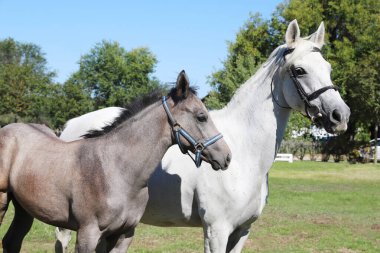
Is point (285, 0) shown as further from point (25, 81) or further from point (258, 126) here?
point (258, 126)

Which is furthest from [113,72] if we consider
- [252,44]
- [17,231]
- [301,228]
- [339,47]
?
[17,231]

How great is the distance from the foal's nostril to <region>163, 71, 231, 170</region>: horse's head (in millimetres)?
954

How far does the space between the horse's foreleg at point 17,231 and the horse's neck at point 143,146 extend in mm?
1518

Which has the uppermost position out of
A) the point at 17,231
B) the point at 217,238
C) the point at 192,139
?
the point at 192,139

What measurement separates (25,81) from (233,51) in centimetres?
2779

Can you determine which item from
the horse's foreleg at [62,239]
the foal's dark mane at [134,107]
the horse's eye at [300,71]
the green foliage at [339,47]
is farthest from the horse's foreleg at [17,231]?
the green foliage at [339,47]

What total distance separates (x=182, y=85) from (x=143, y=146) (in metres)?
0.63

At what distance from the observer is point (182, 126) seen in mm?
4418

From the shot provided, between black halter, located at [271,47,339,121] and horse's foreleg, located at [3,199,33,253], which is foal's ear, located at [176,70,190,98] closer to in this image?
black halter, located at [271,47,339,121]

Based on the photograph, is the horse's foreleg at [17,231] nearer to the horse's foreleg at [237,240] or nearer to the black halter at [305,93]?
the horse's foreleg at [237,240]

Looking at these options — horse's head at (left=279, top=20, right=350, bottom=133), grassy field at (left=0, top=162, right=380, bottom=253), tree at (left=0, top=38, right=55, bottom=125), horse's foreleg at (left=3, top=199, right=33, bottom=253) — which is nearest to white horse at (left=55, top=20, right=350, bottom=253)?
horse's head at (left=279, top=20, right=350, bottom=133)

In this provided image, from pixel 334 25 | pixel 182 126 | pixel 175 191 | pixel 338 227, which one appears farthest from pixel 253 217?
pixel 334 25

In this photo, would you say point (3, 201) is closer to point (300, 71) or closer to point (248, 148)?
point (248, 148)

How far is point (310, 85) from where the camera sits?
469cm
